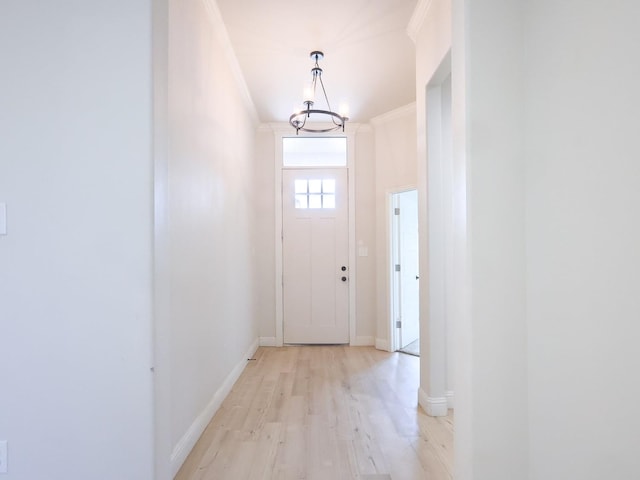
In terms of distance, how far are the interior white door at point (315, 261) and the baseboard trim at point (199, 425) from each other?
1.34 metres

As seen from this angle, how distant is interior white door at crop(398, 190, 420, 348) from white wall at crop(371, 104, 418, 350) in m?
0.19

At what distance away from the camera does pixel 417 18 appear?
8.23 feet

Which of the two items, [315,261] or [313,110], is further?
[315,261]

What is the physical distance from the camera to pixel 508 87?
1.26 m

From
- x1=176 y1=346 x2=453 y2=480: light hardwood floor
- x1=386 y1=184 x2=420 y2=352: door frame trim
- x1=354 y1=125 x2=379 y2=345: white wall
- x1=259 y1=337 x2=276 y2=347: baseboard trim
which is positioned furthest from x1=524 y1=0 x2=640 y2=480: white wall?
x1=259 y1=337 x2=276 y2=347: baseboard trim

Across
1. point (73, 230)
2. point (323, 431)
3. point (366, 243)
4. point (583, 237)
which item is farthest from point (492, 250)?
point (366, 243)

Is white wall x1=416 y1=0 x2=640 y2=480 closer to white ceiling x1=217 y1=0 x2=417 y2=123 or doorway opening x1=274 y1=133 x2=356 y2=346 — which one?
white ceiling x1=217 y1=0 x2=417 y2=123

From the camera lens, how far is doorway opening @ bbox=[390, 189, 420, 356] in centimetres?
427

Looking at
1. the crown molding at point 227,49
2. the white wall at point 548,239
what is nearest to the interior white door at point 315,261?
the crown molding at point 227,49

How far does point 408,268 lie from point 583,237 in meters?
3.46

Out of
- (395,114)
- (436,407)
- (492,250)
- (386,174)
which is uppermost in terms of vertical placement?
(395,114)

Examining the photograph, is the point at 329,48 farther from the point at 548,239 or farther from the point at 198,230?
the point at 548,239

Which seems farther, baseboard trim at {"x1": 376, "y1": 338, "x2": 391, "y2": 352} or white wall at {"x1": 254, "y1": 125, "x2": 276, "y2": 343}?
white wall at {"x1": 254, "y1": 125, "x2": 276, "y2": 343}

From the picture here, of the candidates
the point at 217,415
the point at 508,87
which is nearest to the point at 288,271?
the point at 217,415
